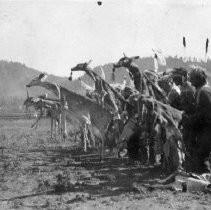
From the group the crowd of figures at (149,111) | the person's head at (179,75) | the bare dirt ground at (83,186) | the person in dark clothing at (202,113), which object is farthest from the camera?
the person's head at (179,75)

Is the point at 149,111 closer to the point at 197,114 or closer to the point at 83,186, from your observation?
the point at 197,114

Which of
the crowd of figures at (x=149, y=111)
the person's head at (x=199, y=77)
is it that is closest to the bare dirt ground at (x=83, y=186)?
the crowd of figures at (x=149, y=111)

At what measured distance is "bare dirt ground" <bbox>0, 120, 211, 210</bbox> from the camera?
297 inches

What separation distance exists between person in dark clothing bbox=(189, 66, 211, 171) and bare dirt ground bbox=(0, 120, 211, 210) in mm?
1061

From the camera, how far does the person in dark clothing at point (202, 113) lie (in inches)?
360

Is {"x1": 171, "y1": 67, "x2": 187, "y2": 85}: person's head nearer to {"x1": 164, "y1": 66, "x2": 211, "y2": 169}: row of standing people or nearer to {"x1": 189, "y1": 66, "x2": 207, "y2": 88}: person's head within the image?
{"x1": 164, "y1": 66, "x2": 211, "y2": 169}: row of standing people

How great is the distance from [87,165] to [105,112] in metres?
1.91

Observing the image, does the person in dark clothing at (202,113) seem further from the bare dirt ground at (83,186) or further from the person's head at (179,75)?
the person's head at (179,75)

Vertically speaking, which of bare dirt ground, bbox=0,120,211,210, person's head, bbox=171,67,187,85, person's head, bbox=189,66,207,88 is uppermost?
person's head, bbox=171,67,187,85

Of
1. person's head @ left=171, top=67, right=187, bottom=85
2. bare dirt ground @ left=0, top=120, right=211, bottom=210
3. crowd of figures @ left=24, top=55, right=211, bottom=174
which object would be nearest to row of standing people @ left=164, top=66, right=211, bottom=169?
crowd of figures @ left=24, top=55, right=211, bottom=174

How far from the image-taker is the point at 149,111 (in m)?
9.52

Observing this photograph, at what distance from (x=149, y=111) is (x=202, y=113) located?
1061 mm

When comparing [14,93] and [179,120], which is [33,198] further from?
[14,93]

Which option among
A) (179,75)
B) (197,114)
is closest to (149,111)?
(197,114)
